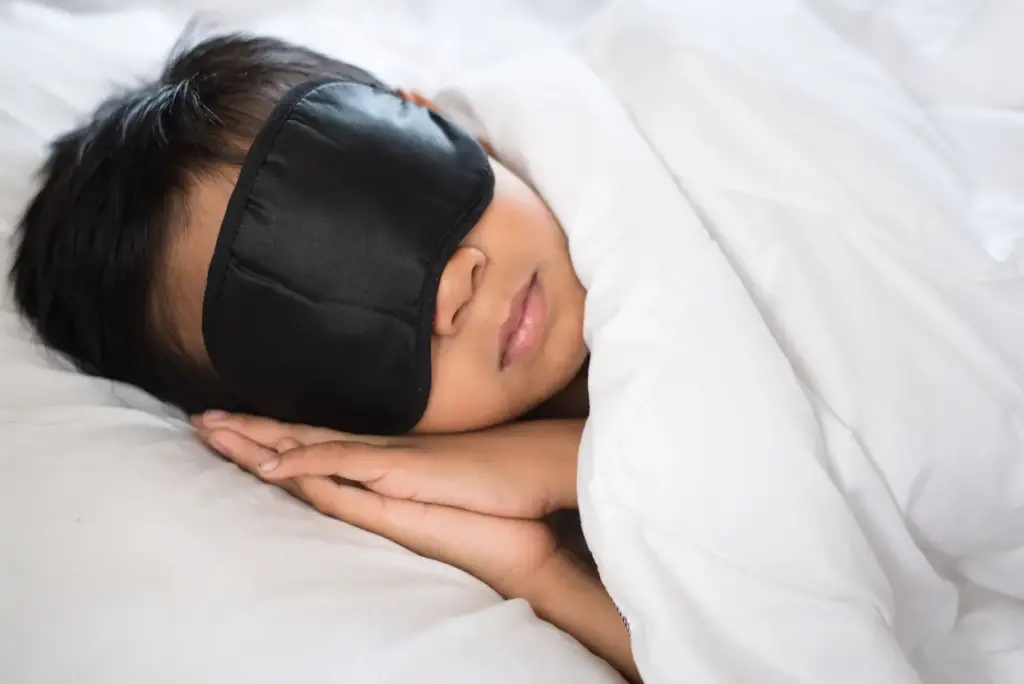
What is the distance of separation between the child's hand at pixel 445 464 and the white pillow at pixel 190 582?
0.14 feet

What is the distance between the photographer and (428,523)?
716 millimetres

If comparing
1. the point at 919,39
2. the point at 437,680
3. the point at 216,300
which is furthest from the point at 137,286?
the point at 919,39

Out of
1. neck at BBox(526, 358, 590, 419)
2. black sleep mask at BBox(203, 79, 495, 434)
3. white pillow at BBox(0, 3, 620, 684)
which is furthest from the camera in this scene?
neck at BBox(526, 358, 590, 419)

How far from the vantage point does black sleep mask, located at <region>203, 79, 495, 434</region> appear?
2.30ft

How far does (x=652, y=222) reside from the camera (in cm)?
73

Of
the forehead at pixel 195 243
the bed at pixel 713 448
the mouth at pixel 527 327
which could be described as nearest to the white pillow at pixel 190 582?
the bed at pixel 713 448

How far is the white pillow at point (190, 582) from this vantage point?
56 centimetres

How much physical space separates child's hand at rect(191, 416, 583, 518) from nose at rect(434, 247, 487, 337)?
12cm

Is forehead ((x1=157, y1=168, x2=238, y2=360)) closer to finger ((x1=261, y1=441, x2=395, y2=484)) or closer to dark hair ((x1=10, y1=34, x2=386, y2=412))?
dark hair ((x1=10, y1=34, x2=386, y2=412))

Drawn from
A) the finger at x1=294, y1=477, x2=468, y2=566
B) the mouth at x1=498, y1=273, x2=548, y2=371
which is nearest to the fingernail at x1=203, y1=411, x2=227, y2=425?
the finger at x1=294, y1=477, x2=468, y2=566

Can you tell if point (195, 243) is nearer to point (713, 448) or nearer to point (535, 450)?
point (535, 450)

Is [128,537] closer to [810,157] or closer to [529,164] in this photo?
[529,164]

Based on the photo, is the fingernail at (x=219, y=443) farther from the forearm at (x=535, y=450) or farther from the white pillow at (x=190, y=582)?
the forearm at (x=535, y=450)

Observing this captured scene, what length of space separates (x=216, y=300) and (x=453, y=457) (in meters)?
0.25
